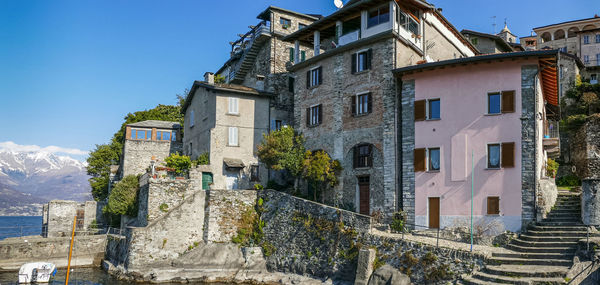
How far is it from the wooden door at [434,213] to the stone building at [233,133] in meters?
14.5

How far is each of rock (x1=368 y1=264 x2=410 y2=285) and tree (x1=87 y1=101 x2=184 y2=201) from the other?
36.8m

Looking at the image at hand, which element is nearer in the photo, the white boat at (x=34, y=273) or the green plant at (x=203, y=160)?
the white boat at (x=34, y=273)

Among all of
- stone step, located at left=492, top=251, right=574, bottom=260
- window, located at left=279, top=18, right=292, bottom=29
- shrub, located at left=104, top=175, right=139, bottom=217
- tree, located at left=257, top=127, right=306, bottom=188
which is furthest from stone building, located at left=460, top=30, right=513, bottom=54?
shrub, located at left=104, top=175, right=139, bottom=217

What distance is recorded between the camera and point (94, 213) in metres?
46.6

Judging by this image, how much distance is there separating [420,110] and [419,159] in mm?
2843

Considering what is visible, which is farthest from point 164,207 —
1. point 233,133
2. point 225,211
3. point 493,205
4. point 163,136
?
point 493,205

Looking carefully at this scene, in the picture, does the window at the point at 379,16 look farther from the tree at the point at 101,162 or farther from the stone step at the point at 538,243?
the tree at the point at 101,162

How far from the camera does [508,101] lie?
25891mm

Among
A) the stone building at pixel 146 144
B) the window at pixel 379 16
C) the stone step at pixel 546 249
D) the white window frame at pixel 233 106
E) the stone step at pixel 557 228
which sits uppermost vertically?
the window at pixel 379 16

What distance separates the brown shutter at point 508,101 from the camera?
84.5 feet

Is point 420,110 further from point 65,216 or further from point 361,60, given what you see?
point 65,216

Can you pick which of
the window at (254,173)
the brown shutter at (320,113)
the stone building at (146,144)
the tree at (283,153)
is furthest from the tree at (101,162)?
the brown shutter at (320,113)

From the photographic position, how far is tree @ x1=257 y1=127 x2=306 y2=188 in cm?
3278

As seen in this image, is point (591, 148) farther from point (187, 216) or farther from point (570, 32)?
point (570, 32)
